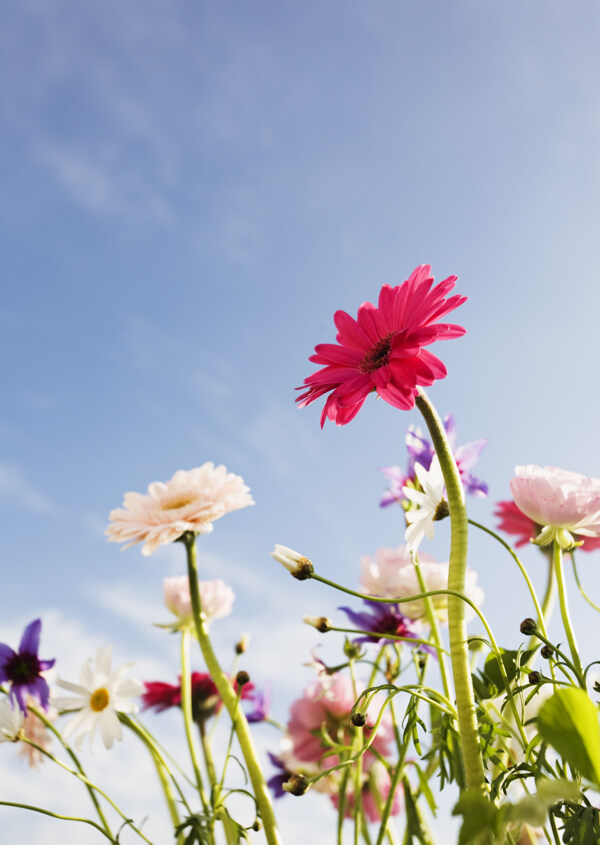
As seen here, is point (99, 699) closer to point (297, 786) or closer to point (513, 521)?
point (297, 786)

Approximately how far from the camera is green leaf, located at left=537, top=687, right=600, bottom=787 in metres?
0.29

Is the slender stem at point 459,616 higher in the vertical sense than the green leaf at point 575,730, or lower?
higher

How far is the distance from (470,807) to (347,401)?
0.30 m

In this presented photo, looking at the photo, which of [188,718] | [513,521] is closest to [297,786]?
[188,718]

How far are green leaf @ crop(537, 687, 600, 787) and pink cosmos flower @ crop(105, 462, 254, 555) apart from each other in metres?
0.48

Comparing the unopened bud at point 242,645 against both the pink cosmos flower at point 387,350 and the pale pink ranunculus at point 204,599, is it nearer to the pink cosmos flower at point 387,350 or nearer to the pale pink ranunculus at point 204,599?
the pale pink ranunculus at point 204,599

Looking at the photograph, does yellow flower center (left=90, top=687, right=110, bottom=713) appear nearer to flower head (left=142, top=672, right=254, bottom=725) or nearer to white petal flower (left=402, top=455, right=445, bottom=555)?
flower head (left=142, top=672, right=254, bottom=725)

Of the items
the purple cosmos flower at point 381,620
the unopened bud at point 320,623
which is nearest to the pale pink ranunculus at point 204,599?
the purple cosmos flower at point 381,620

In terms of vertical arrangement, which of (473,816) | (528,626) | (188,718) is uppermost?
(188,718)

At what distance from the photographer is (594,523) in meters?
0.56

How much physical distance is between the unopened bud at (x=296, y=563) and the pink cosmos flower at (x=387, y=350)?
0.11m

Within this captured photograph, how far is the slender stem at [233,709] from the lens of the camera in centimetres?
61

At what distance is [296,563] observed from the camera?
51cm

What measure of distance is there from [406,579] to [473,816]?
0.52 meters
